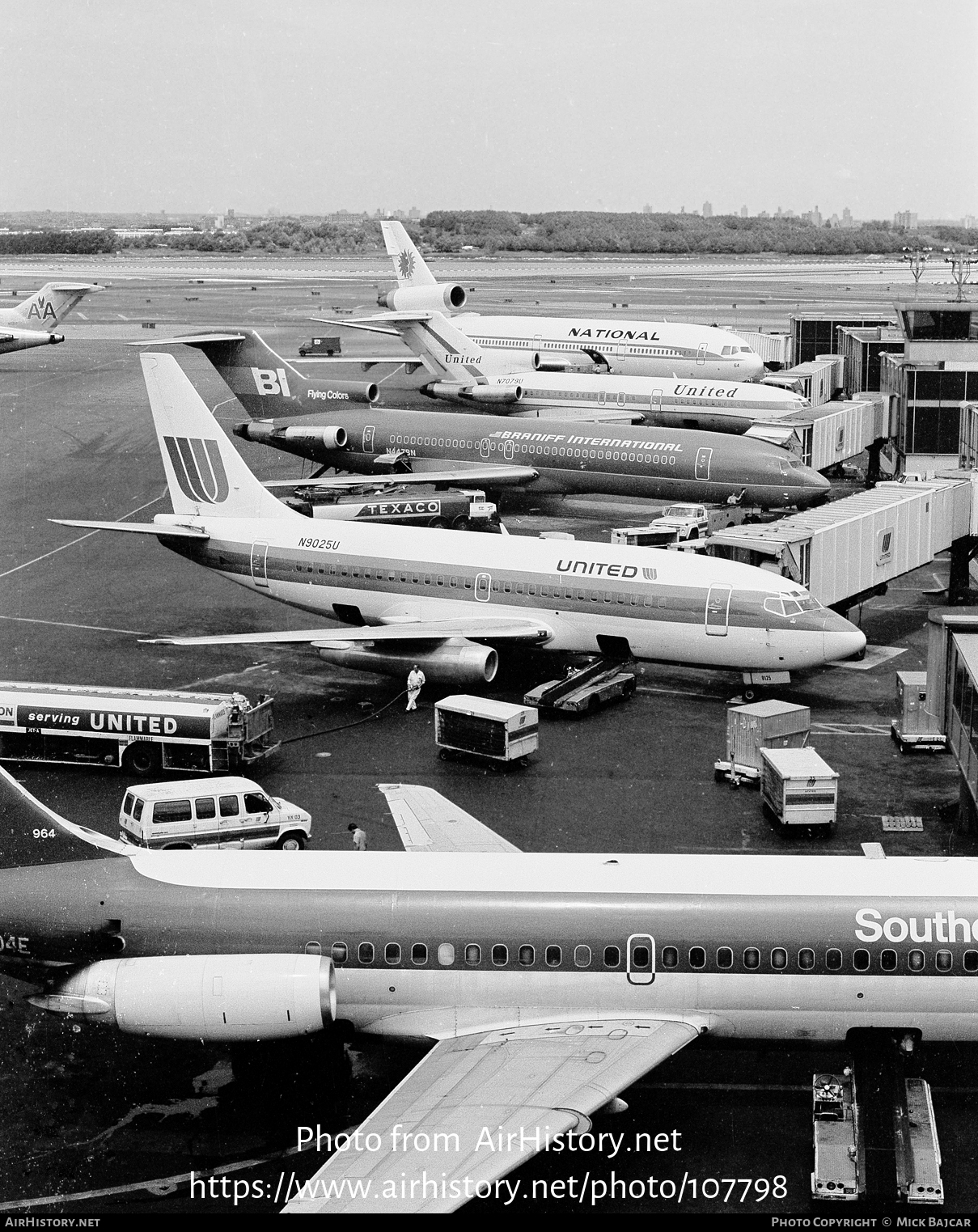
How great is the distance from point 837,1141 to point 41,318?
313 ft

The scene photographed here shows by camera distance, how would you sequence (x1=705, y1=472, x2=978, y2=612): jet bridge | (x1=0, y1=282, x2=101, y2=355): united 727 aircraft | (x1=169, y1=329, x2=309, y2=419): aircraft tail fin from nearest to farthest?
(x1=705, y1=472, x2=978, y2=612): jet bridge, (x1=169, y1=329, x2=309, y2=419): aircraft tail fin, (x1=0, y1=282, x2=101, y2=355): united 727 aircraft

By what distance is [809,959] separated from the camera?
20156 millimetres

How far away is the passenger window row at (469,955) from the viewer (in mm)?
20391

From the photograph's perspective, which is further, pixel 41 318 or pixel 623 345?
pixel 41 318

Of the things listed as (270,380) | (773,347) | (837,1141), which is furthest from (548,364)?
(837,1141)

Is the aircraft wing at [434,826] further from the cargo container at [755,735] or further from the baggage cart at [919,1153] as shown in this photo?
the cargo container at [755,735]

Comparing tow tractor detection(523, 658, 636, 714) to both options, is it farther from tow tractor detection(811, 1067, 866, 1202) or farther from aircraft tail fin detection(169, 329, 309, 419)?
aircraft tail fin detection(169, 329, 309, 419)

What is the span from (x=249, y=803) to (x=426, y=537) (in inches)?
547

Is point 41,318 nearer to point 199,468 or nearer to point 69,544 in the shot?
point 69,544

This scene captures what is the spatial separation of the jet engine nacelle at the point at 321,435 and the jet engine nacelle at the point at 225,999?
43.6 m

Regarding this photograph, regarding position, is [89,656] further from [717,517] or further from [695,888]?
[695,888]

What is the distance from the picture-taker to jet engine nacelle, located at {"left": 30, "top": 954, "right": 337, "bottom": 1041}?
19266 mm

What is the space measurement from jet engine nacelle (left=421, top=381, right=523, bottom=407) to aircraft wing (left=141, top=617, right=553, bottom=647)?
1368 inches

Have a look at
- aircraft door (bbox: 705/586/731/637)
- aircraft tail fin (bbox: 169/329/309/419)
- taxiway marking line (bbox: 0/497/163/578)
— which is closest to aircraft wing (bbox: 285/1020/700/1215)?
aircraft door (bbox: 705/586/731/637)
